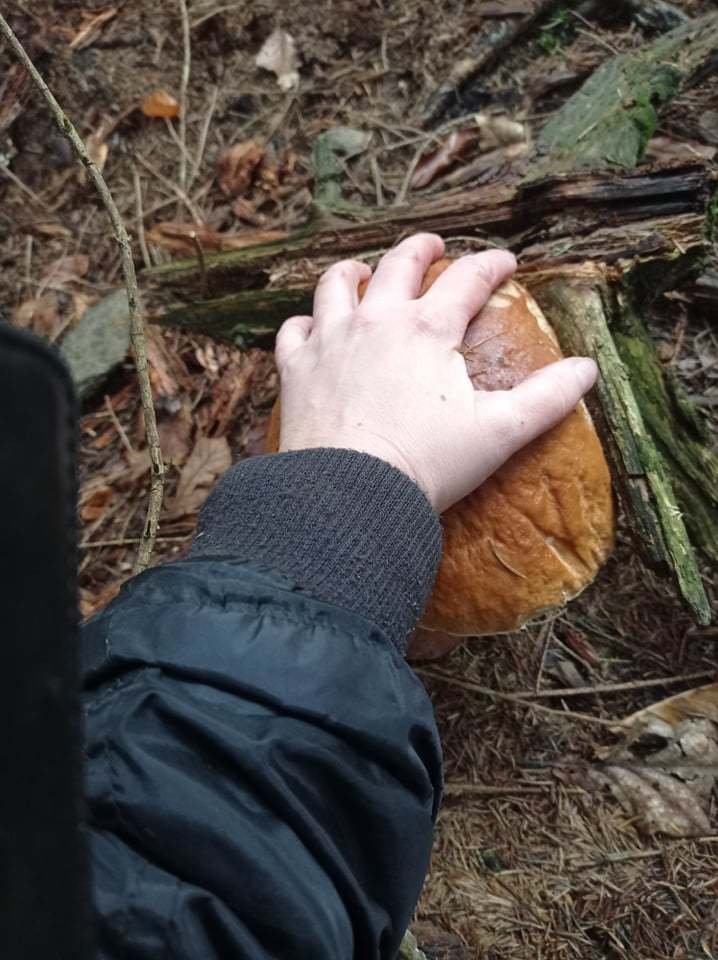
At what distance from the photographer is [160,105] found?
3.83 m

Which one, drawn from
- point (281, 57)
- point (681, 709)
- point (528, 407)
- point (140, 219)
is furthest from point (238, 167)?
point (681, 709)

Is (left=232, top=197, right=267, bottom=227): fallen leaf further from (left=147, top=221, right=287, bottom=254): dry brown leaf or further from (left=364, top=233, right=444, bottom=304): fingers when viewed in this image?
(left=364, top=233, right=444, bottom=304): fingers

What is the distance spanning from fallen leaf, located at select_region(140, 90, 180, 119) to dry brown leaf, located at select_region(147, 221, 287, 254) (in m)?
0.85

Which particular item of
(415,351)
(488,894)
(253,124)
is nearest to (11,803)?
(415,351)

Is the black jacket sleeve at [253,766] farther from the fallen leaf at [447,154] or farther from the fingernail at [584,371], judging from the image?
the fallen leaf at [447,154]

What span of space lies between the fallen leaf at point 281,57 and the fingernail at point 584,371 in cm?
259

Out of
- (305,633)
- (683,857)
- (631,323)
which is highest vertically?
(305,633)

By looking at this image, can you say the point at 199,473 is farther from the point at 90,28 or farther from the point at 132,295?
the point at 90,28

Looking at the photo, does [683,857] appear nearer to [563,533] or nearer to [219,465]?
[563,533]

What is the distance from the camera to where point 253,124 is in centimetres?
381

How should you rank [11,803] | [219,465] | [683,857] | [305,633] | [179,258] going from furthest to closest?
1. [179,258]
2. [219,465]
3. [683,857]
4. [305,633]
5. [11,803]

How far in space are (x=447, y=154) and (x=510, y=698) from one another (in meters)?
2.30

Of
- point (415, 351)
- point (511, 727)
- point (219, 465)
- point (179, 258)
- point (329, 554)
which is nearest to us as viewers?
point (329, 554)

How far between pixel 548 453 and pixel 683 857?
1426 mm
